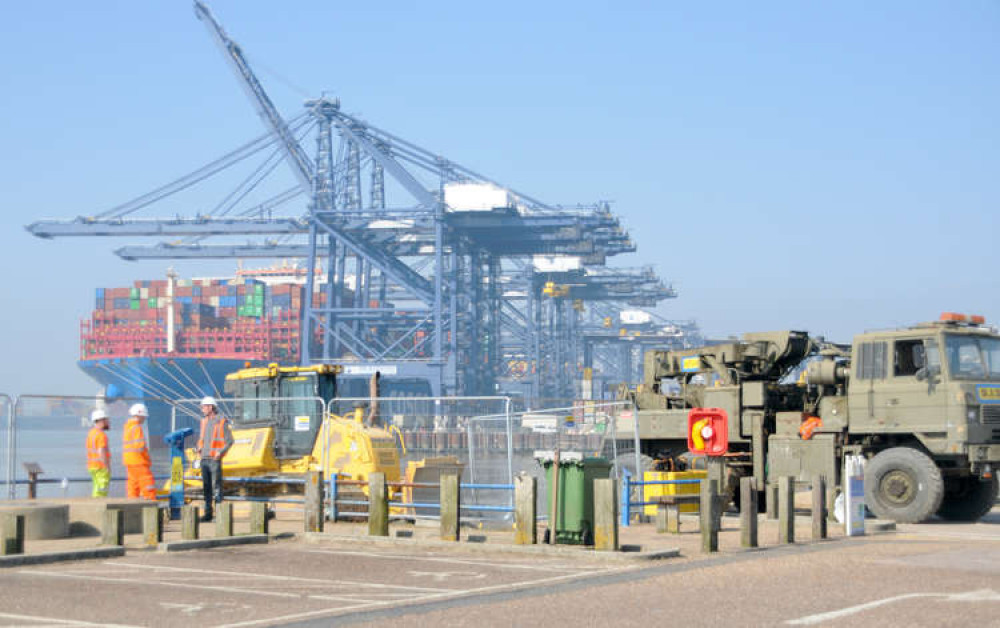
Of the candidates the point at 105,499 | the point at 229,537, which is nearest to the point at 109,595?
the point at 229,537

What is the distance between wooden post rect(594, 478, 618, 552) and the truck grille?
25.9ft

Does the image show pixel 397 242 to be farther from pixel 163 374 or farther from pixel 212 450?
pixel 212 450

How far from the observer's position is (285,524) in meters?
18.7

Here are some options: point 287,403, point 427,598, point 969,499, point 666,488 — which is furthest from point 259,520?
point 969,499

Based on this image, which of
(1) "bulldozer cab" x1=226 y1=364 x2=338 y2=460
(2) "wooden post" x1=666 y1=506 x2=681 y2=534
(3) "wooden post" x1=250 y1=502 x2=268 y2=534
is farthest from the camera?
(1) "bulldozer cab" x1=226 y1=364 x2=338 y2=460

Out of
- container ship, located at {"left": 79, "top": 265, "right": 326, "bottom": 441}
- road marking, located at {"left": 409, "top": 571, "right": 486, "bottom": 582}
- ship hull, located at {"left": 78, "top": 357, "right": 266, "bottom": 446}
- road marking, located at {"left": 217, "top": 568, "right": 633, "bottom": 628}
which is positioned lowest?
road marking, located at {"left": 409, "top": 571, "right": 486, "bottom": 582}

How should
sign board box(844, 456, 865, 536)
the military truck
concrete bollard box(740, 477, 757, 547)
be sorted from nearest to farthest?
1. concrete bollard box(740, 477, 757, 547)
2. sign board box(844, 456, 865, 536)
3. the military truck

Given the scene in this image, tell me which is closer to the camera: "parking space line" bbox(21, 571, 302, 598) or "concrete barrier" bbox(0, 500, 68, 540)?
"parking space line" bbox(21, 571, 302, 598)

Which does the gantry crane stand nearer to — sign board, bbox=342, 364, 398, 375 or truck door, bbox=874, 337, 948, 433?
sign board, bbox=342, 364, 398, 375

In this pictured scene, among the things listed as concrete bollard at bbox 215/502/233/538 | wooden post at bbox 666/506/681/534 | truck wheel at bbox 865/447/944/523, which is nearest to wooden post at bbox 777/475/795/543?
wooden post at bbox 666/506/681/534

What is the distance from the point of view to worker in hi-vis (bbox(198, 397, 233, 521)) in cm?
1898

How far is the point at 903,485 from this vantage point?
63.5 ft

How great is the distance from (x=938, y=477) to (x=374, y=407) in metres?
9.24

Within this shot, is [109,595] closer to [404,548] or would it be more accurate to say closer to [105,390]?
[404,548]
